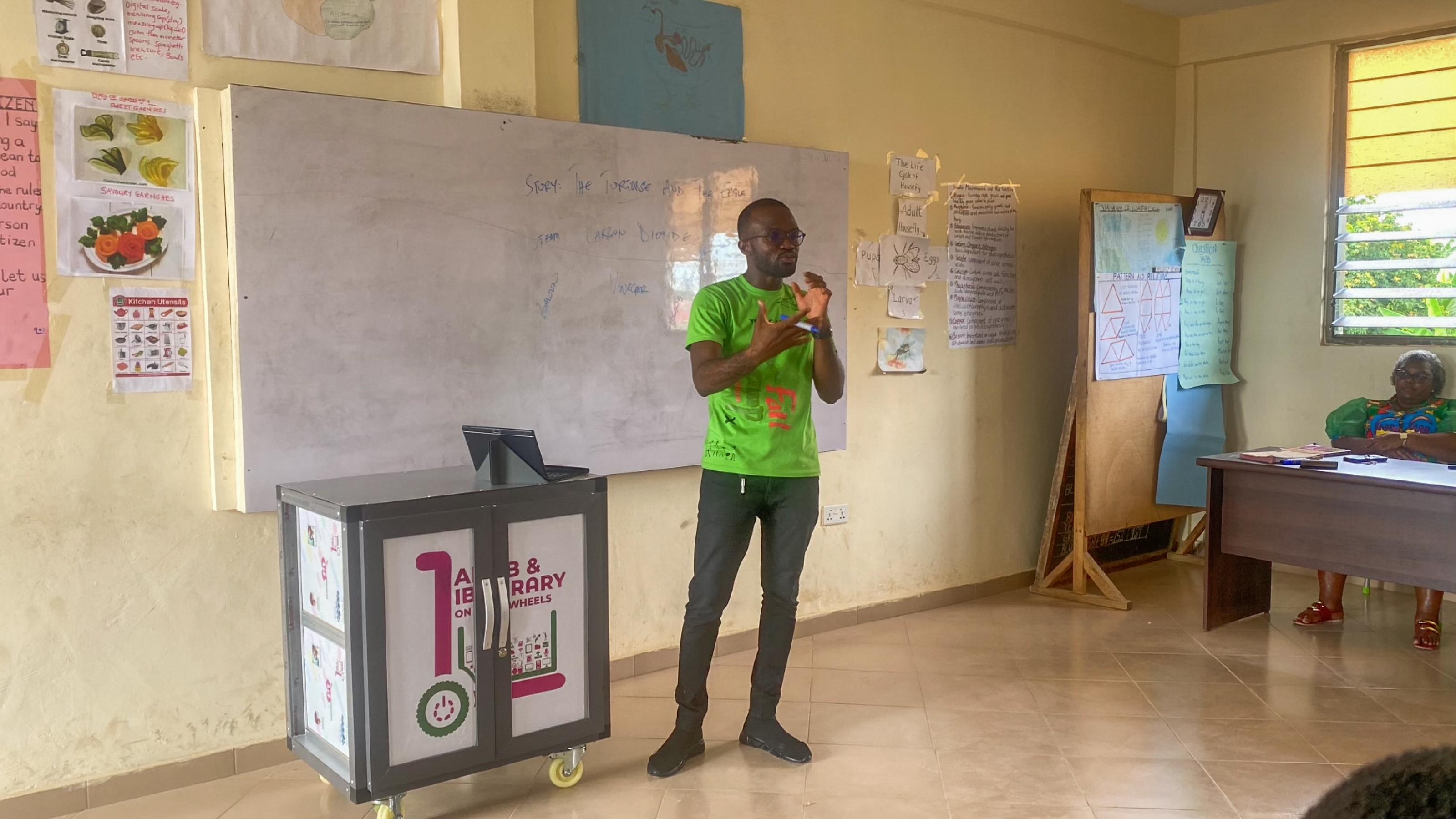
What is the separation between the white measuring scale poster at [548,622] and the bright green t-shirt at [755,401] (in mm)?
462

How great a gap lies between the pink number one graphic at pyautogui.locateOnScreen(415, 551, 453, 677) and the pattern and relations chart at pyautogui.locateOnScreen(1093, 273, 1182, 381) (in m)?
3.39

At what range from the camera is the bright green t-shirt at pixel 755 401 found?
9.57 ft

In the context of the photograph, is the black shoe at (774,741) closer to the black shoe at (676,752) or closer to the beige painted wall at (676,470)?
the black shoe at (676,752)

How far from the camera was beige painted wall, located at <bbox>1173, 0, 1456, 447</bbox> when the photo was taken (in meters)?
5.38

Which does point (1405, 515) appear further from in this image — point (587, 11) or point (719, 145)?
point (587, 11)

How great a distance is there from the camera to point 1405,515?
12.4 feet

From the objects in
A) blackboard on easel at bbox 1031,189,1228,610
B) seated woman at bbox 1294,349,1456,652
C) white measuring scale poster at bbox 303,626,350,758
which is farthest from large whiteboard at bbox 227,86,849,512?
seated woman at bbox 1294,349,1456,652

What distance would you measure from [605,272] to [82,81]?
1.57 metres

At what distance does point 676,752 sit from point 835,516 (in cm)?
167

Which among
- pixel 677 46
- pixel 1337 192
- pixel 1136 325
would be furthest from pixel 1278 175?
pixel 677 46

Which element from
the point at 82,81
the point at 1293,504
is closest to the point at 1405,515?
the point at 1293,504

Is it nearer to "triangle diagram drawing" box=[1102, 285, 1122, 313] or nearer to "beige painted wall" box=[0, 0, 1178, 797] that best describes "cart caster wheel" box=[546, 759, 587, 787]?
"beige painted wall" box=[0, 0, 1178, 797]

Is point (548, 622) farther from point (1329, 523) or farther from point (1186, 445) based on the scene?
point (1186, 445)

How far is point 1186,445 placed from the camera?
17.7ft
